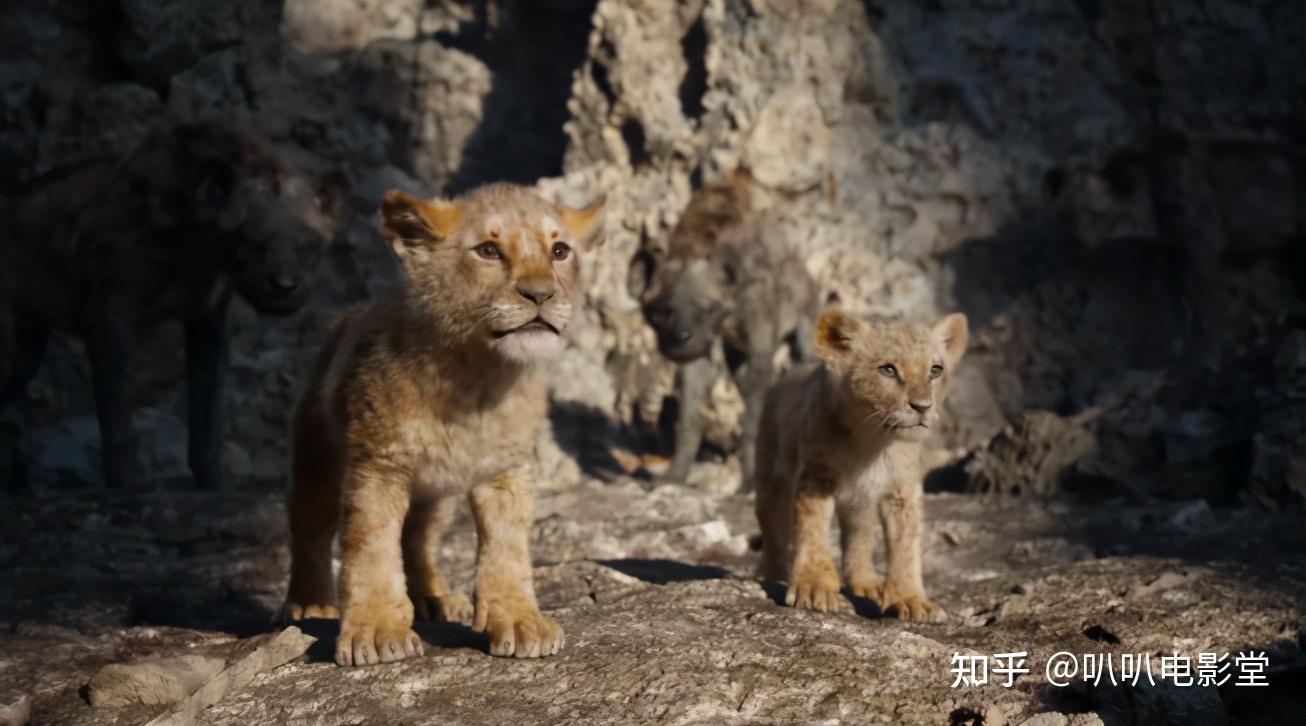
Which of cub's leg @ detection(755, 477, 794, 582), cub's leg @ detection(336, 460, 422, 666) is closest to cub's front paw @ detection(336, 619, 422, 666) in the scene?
cub's leg @ detection(336, 460, 422, 666)

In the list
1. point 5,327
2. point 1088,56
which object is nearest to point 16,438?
point 5,327

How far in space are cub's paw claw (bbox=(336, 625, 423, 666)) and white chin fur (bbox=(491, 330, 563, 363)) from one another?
36.5 inches

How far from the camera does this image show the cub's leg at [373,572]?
4.46 meters

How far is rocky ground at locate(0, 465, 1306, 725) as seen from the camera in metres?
4.30

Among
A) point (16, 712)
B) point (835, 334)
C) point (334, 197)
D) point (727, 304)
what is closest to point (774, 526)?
point (835, 334)

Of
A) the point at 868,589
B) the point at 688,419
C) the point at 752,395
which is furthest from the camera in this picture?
the point at 688,419

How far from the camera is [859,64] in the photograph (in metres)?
12.8

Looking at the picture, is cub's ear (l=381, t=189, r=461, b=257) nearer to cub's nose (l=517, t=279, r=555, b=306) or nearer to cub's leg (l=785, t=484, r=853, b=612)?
cub's nose (l=517, t=279, r=555, b=306)

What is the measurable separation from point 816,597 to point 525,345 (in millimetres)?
1746

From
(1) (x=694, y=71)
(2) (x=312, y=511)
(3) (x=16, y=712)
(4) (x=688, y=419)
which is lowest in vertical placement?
(3) (x=16, y=712)

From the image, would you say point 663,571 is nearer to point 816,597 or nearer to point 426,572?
point 816,597

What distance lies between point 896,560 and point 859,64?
795 cm

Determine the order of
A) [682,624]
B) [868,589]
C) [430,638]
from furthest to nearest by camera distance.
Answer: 1. [868,589]
2. [682,624]
3. [430,638]

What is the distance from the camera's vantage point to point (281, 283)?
29.1 feet
